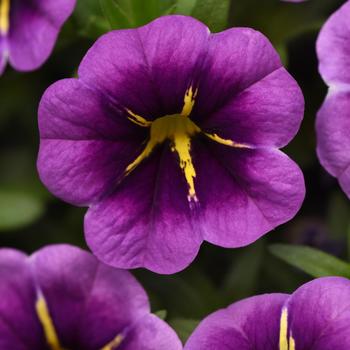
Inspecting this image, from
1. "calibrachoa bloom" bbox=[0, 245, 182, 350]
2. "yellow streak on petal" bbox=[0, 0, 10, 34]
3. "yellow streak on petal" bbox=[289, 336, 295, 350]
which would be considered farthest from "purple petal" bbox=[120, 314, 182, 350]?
"yellow streak on petal" bbox=[0, 0, 10, 34]

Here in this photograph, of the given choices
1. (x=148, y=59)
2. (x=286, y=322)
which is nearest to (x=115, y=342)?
(x=286, y=322)

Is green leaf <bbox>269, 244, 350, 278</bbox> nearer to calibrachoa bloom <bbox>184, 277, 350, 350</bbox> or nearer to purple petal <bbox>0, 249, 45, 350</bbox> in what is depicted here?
calibrachoa bloom <bbox>184, 277, 350, 350</bbox>

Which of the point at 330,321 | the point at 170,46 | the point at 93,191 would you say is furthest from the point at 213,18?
the point at 330,321

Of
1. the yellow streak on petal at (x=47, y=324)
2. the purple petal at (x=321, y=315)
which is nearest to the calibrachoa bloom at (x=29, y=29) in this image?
the yellow streak on petal at (x=47, y=324)

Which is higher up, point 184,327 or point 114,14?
point 114,14

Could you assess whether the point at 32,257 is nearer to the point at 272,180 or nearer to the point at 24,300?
the point at 24,300

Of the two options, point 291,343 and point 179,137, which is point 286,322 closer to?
point 291,343

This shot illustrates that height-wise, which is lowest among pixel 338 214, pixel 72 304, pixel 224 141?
pixel 338 214
